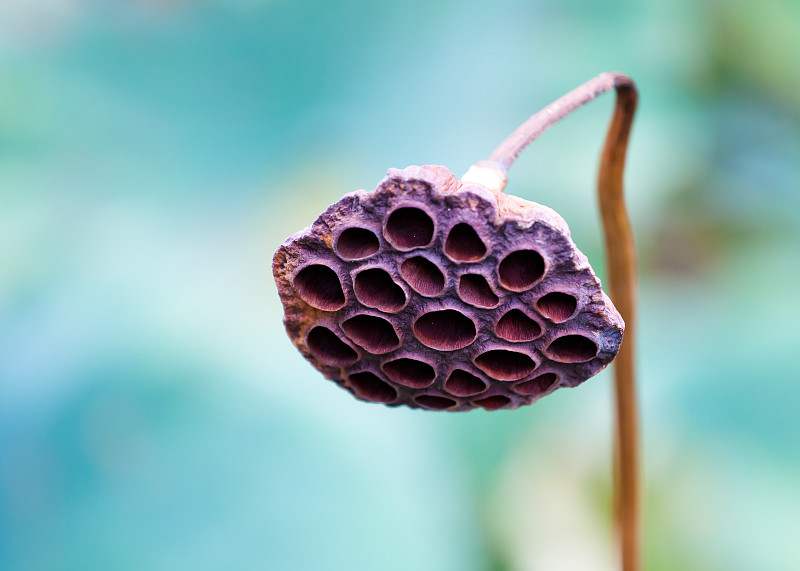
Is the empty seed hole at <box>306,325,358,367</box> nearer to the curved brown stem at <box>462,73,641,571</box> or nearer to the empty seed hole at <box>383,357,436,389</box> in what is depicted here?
the empty seed hole at <box>383,357,436,389</box>

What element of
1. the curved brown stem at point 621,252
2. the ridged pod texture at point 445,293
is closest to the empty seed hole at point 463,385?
the ridged pod texture at point 445,293

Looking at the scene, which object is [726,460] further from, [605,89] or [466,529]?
[605,89]

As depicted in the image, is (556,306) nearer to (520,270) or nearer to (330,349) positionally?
(520,270)

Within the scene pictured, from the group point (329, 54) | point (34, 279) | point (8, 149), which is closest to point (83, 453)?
point (34, 279)

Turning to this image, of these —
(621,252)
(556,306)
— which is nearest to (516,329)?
(556,306)

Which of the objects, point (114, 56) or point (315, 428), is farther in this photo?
point (114, 56)

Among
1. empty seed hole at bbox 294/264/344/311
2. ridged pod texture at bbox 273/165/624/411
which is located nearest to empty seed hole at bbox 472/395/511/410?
ridged pod texture at bbox 273/165/624/411
